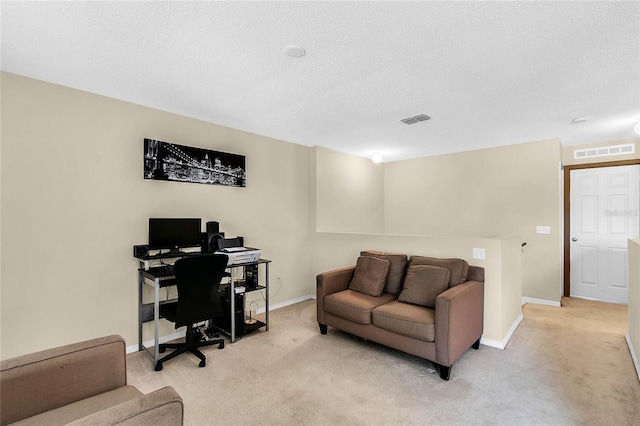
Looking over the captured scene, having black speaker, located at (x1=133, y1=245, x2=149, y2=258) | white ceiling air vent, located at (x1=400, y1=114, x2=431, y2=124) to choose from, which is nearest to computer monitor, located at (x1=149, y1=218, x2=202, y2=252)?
black speaker, located at (x1=133, y1=245, x2=149, y2=258)

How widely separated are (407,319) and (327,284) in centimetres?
101

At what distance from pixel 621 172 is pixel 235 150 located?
18.0ft

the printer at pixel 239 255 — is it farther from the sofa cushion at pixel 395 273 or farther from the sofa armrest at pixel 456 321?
the sofa armrest at pixel 456 321

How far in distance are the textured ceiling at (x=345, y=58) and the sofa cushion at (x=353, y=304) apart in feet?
6.59

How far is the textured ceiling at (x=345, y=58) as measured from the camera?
1754mm

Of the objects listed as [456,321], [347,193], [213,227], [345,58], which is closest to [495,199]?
[347,193]

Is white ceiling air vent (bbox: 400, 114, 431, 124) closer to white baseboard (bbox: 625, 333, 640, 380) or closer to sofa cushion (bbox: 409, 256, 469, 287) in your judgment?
sofa cushion (bbox: 409, 256, 469, 287)

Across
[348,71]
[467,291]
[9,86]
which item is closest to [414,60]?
[348,71]

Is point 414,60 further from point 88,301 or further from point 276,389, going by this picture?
point 88,301

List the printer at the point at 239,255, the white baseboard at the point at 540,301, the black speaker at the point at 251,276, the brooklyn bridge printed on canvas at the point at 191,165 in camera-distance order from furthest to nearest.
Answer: the white baseboard at the point at 540,301
the black speaker at the point at 251,276
the printer at the point at 239,255
the brooklyn bridge printed on canvas at the point at 191,165

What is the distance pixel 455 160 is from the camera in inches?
210

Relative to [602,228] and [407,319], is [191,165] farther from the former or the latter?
[602,228]

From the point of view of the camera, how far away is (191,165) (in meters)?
3.48

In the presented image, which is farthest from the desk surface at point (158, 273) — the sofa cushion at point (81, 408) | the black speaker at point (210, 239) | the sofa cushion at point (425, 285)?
the sofa cushion at point (425, 285)
